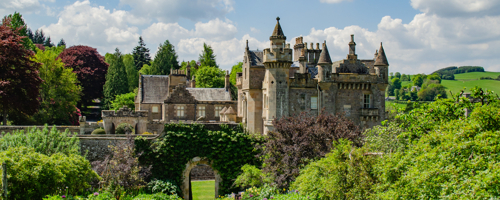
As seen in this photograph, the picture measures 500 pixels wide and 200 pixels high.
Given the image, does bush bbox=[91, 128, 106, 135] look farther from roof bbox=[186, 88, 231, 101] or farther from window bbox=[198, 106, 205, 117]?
roof bbox=[186, 88, 231, 101]

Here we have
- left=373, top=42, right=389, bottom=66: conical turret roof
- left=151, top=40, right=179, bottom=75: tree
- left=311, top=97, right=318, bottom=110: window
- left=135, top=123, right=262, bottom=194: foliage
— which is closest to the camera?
left=135, top=123, right=262, bottom=194: foliage

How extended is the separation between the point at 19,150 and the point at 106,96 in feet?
141

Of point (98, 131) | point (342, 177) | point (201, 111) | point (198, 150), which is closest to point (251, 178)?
point (198, 150)

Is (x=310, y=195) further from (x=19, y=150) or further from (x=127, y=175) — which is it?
(x=19, y=150)

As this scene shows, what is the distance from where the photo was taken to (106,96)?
62.4 meters

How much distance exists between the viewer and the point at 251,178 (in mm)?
27031

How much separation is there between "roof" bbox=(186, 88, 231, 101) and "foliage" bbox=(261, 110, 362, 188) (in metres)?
22.3

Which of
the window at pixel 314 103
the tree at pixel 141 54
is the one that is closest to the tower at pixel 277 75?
the window at pixel 314 103

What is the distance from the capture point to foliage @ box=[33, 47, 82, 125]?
44.6 meters

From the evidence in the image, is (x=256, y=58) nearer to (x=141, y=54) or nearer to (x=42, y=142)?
(x=42, y=142)

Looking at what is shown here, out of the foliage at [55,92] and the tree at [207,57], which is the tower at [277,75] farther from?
the tree at [207,57]

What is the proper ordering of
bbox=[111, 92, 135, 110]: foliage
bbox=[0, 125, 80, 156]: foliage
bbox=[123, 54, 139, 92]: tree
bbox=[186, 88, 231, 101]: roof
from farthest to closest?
bbox=[123, 54, 139, 92]: tree → bbox=[111, 92, 135, 110]: foliage → bbox=[186, 88, 231, 101]: roof → bbox=[0, 125, 80, 156]: foliage

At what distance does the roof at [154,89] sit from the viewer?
49188 mm

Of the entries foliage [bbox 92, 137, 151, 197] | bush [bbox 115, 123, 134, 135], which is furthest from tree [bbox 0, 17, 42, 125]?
foliage [bbox 92, 137, 151, 197]
